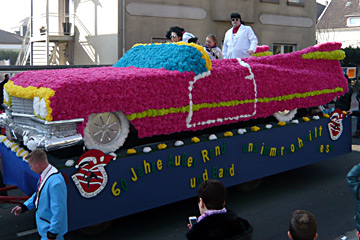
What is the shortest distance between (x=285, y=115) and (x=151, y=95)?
109 inches

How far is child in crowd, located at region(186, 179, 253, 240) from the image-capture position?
2.73 meters

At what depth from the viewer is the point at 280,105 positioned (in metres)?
6.54

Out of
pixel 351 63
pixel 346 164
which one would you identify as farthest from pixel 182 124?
pixel 351 63

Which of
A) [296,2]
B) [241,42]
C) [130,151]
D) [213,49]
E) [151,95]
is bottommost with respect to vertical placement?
[130,151]

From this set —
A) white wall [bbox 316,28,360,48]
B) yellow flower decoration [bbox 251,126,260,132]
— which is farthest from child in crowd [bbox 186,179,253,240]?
white wall [bbox 316,28,360,48]

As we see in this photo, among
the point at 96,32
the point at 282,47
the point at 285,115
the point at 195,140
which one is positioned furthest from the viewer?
the point at 282,47

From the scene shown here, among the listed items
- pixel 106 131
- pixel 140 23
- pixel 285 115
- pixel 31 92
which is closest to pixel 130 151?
pixel 106 131

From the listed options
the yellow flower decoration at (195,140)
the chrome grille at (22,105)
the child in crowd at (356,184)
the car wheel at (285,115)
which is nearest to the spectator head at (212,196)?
the child in crowd at (356,184)

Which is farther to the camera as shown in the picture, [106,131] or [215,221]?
[106,131]

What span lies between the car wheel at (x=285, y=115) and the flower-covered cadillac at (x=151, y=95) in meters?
0.17

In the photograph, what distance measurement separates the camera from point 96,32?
1606cm

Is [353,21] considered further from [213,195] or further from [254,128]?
[213,195]

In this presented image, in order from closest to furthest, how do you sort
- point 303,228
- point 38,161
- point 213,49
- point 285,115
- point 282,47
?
point 303,228
point 38,161
point 285,115
point 213,49
point 282,47

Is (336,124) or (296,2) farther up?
(296,2)
